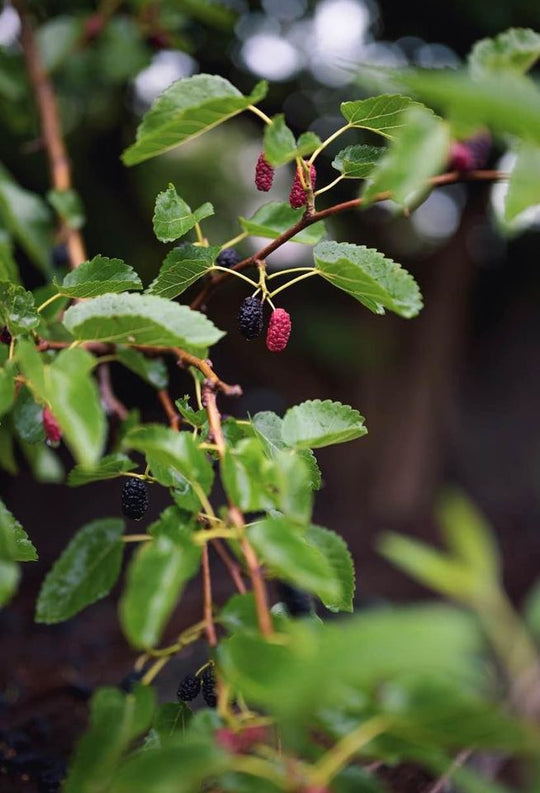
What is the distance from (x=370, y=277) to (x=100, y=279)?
0.23 meters

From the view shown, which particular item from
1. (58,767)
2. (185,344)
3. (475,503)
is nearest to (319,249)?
(185,344)

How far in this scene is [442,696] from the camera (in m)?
0.30

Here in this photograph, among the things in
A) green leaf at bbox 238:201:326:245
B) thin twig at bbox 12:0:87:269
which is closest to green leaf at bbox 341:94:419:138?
green leaf at bbox 238:201:326:245

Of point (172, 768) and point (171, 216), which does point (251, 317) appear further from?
point (172, 768)

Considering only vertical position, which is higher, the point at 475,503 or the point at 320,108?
the point at 320,108

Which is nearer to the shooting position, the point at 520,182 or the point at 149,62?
the point at 520,182

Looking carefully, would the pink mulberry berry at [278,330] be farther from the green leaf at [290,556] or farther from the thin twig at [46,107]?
the thin twig at [46,107]

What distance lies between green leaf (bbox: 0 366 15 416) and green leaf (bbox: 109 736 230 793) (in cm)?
23

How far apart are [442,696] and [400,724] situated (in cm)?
3

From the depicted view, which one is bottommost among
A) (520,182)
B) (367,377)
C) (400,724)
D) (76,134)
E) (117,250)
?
→ (367,377)

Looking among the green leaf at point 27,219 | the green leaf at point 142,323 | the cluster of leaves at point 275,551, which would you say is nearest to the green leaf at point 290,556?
the cluster of leaves at point 275,551

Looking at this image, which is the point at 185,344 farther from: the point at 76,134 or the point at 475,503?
the point at 475,503

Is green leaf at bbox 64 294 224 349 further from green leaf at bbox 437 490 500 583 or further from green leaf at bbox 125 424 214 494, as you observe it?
green leaf at bbox 437 490 500 583

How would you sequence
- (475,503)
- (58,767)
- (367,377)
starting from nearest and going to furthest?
(58,767), (367,377), (475,503)
